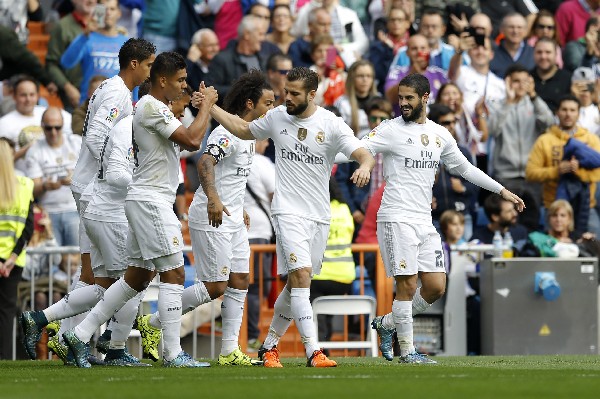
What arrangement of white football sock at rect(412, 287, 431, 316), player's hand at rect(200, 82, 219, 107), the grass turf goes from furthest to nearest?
white football sock at rect(412, 287, 431, 316) → player's hand at rect(200, 82, 219, 107) → the grass turf

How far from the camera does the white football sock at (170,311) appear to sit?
40.4ft

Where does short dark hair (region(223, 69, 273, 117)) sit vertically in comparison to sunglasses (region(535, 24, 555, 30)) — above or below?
below

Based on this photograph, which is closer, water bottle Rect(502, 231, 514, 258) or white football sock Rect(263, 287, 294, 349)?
white football sock Rect(263, 287, 294, 349)

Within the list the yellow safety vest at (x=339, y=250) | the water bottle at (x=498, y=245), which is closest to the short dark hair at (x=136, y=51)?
the yellow safety vest at (x=339, y=250)

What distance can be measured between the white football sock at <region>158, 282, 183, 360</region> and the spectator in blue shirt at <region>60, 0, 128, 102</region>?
7.55m

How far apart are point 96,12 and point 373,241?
512 cm

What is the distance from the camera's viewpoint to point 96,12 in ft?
65.0

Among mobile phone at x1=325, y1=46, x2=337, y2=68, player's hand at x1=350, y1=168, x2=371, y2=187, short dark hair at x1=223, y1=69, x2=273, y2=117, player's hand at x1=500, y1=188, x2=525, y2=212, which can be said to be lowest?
player's hand at x1=500, y1=188, x2=525, y2=212

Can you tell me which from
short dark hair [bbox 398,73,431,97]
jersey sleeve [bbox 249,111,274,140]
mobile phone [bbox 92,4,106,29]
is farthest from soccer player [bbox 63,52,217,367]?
mobile phone [bbox 92,4,106,29]

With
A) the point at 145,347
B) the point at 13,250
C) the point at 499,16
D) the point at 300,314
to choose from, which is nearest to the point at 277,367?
the point at 300,314

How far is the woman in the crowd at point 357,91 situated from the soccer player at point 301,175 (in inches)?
246

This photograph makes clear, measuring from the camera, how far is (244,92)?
522 inches

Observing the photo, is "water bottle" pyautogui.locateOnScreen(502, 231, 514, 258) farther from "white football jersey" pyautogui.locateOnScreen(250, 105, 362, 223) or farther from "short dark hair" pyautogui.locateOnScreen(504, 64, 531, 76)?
"white football jersey" pyautogui.locateOnScreen(250, 105, 362, 223)

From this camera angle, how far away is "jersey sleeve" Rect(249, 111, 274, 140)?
12.7 metres
